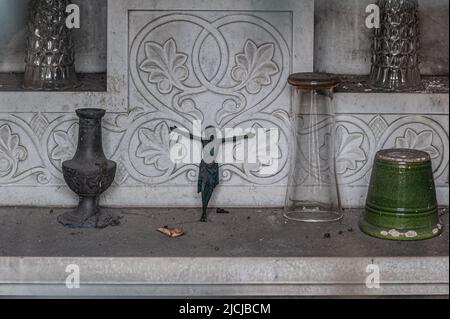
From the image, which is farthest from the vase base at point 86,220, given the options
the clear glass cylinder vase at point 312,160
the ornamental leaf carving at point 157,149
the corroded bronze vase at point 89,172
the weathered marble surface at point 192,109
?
the clear glass cylinder vase at point 312,160

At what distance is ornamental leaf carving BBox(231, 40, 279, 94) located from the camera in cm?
377

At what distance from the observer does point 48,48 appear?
3805 mm

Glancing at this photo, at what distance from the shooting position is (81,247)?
3.34 m

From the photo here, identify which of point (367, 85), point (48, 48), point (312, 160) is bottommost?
point (312, 160)

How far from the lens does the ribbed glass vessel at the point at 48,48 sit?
378 centimetres

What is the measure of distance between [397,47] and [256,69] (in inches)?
21.5

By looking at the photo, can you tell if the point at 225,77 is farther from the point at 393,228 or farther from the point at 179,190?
the point at 393,228

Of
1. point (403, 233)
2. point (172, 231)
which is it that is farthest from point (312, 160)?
point (172, 231)

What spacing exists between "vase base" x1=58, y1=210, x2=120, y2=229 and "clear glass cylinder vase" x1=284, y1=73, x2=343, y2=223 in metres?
0.65

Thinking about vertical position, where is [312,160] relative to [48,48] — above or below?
below

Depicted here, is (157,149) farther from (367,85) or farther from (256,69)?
Answer: (367,85)

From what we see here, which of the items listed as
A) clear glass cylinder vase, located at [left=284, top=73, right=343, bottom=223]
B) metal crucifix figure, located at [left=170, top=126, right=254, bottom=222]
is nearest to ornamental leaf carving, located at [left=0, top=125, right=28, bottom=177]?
metal crucifix figure, located at [left=170, top=126, right=254, bottom=222]

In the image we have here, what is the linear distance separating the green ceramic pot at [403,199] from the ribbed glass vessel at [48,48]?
1214 mm

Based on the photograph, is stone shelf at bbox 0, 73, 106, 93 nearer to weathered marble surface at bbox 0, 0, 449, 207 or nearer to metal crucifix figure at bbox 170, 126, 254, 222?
weathered marble surface at bbox 0, 0, 449, 207
